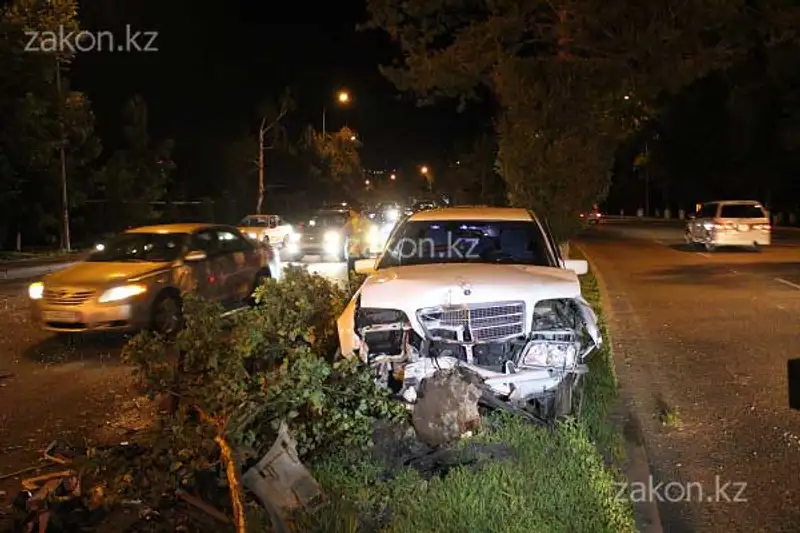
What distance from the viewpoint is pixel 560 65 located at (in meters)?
19.0

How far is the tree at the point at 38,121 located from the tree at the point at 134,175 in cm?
179

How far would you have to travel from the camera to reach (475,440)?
20.6 feet

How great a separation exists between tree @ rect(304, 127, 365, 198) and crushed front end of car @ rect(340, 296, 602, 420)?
4716 cm

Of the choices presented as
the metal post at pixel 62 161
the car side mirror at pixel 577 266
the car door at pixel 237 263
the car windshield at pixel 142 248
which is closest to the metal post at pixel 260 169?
the metal post at pixel 62 161

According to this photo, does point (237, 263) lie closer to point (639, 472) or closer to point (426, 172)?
point (639, 472)

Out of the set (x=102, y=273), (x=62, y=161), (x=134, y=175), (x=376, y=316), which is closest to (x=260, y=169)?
(x=134, y=175)

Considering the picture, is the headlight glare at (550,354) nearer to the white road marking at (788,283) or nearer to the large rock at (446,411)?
the large rock at (446,411)

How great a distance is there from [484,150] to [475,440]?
4828cm

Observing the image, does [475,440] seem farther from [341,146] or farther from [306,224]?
[341,146]

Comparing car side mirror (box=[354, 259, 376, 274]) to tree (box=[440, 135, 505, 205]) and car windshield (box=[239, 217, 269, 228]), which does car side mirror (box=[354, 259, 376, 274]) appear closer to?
tree (box=[440, 135, 505, 205])

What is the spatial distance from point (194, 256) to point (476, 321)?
6936mm

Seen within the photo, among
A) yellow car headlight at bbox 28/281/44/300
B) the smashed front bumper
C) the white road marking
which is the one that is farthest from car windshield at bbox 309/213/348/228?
the smashed front bumper

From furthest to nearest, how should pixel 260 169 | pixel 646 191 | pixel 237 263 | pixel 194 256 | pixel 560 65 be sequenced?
pixel 646 191 < pixel 260 169 < pixel 560 65 < pixel 237 263 < pixel 194 256

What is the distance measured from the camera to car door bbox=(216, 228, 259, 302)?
13790 mm
